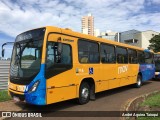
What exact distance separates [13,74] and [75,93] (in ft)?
8.26

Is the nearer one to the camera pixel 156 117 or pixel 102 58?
pixel 156 117

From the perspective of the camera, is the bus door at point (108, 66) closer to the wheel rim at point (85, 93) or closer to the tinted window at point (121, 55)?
the tinted window at point (121, 55)

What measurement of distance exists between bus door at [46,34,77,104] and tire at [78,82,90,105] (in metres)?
0.55

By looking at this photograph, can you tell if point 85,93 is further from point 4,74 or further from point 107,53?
point 4,74

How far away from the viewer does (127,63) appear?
14.9m

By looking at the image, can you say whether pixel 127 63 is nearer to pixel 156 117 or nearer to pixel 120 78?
pixel 120 78

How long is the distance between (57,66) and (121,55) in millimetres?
6263

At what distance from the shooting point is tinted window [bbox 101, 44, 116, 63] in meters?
12.0

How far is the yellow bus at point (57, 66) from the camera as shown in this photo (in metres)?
8.28

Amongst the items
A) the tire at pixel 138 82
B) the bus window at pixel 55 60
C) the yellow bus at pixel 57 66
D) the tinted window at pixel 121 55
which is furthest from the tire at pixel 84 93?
the tire at pixel 138 82

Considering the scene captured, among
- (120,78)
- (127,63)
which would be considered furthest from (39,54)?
(127,63)

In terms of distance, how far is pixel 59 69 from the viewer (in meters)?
8.88

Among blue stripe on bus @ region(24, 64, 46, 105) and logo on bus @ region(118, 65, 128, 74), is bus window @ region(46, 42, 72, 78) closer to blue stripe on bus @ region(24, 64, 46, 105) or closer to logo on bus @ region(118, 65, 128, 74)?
blue stripe on bus @ region(24, 64, 46, 105)

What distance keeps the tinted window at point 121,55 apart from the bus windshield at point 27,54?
236 inches
